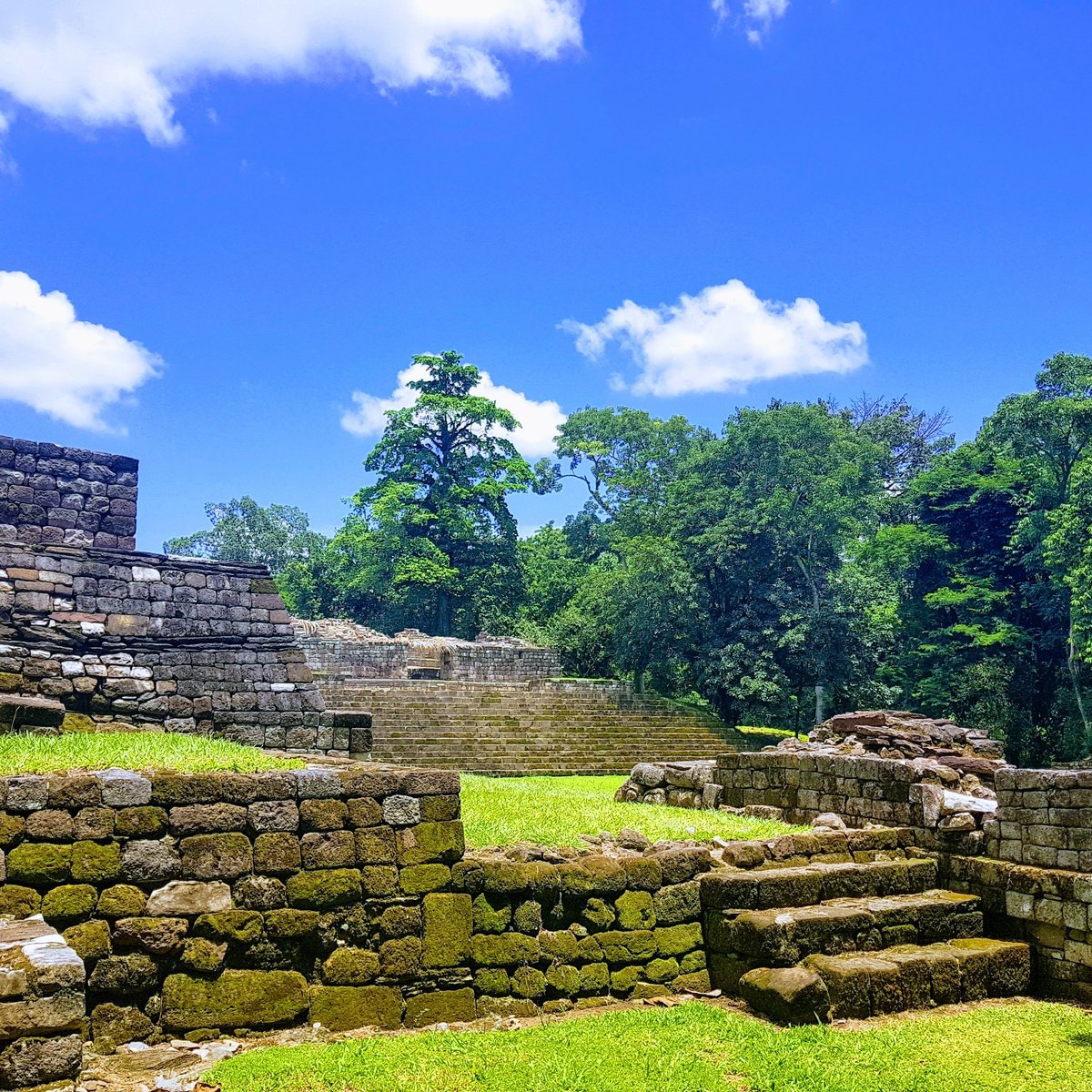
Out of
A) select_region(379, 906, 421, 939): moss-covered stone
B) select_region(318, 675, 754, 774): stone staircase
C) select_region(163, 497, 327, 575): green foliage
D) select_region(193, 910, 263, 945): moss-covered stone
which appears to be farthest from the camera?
select_region(163, 497, 327, 575): green foliage

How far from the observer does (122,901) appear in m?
4.88

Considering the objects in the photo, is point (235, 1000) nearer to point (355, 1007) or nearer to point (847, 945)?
point (355, 1007)

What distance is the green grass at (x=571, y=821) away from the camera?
705 centimetres

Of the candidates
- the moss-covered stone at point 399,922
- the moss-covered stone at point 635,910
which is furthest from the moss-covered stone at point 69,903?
the moss-covered stone at point 635,910

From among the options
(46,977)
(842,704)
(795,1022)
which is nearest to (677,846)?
(795,1022)

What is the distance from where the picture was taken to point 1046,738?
25734mm

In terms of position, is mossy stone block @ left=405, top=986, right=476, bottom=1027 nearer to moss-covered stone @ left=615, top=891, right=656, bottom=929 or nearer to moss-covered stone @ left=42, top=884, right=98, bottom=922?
moss-covered stone @ left=615, top=891, right=656, bottom=929

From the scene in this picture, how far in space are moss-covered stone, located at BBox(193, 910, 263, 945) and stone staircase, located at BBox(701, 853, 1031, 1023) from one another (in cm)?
305

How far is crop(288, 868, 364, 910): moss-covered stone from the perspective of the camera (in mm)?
5363

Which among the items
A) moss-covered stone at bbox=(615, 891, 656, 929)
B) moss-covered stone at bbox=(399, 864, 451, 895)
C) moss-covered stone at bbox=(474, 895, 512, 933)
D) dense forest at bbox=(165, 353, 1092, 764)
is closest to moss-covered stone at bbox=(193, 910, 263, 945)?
moss-covered stone at bbox=(399, 864, 451, 895)

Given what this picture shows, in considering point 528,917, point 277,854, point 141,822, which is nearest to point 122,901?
point 141,822

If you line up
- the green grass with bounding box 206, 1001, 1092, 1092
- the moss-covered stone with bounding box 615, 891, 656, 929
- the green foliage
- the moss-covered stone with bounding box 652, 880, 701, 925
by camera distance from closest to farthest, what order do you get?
the green grass with bounding box 206, 1001, 1092, 1092 → the moss-covered stone with bounding box 615, 891, 656, 929 → the moss-covered stone with bounding box 652, 880, 701, 925 → the green foliage

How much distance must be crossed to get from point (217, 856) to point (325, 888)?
64cm

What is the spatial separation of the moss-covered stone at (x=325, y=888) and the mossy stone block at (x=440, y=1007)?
72 cm
